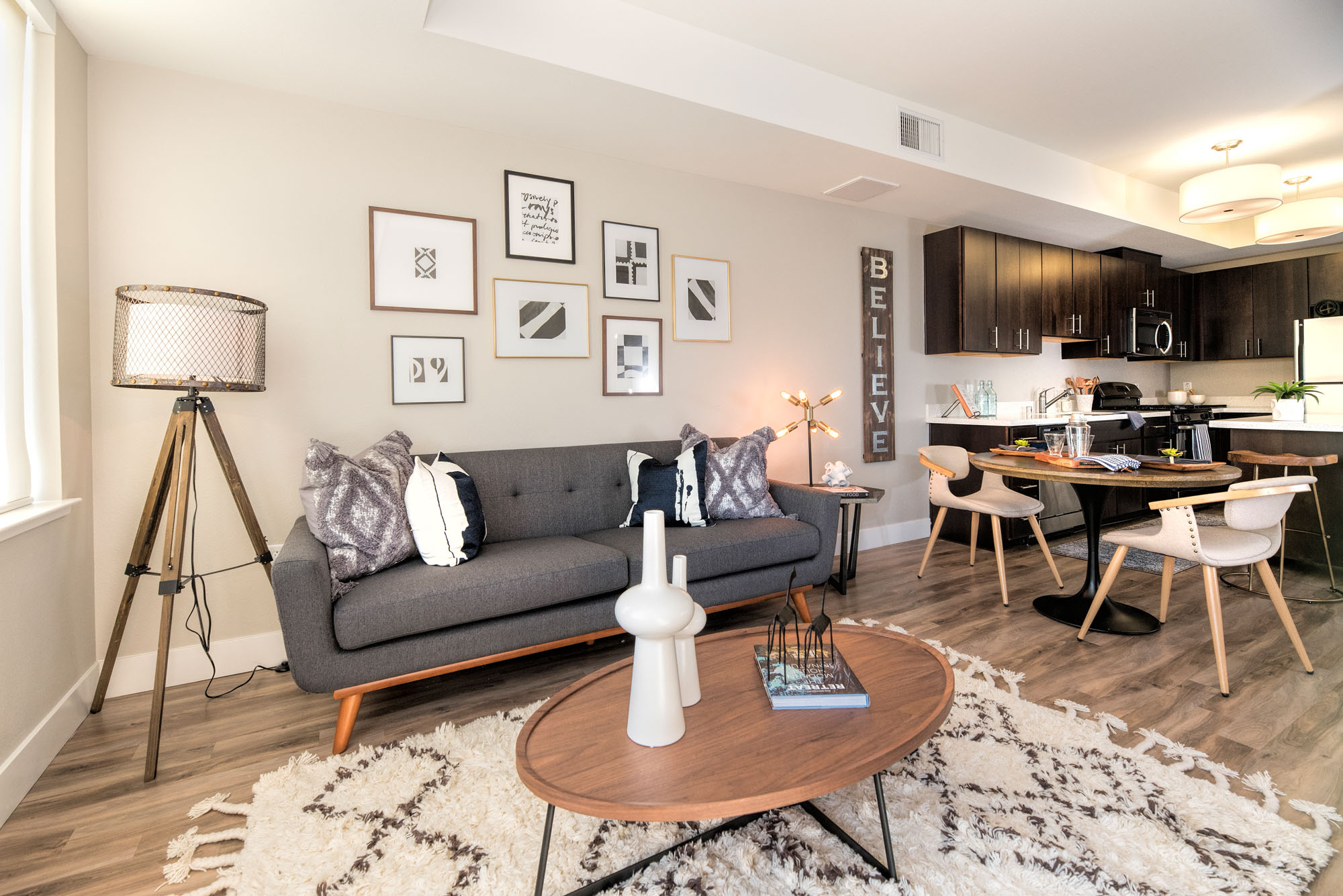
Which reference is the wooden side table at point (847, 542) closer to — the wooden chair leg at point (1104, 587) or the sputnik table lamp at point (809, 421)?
the sputnik table lamp at point (809, 421)

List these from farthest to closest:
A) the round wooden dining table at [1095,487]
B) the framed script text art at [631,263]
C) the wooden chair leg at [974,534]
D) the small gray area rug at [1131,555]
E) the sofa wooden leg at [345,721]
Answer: the wooden chair leg at [974,534] < the small gray area rug at [1131,555] < the framed script text art at [631,263] < the round wooden dining table at [1095,487] < the sofa wooden leg at [345,721]

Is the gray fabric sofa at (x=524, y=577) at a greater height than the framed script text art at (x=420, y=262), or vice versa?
the framed script text art at (x=420, y=262)

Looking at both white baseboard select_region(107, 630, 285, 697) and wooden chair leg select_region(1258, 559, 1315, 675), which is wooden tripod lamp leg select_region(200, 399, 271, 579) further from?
wooden chair leg select_region(1258, 559, 1315, 675)

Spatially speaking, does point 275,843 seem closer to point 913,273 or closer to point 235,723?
point 235,723

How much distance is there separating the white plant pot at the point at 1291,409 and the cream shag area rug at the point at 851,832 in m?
3.16

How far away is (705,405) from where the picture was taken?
3850 millimetres

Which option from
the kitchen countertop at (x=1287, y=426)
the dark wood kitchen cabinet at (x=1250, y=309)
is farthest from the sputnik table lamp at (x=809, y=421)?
the dark wood kitchen cabinet at (x=1250, y=309)

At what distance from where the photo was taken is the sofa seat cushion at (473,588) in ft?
6.59

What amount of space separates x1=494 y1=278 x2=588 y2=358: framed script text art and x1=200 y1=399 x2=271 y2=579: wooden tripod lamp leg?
125 cm

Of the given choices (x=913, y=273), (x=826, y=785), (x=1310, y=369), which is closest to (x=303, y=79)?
(x=826, y=785)

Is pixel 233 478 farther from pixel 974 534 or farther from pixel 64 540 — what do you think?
pixel 974 534

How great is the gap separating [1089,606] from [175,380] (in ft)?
12.8

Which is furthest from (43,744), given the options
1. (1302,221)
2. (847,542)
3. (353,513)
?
(1302,221)

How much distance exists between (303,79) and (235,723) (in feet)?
8.39
